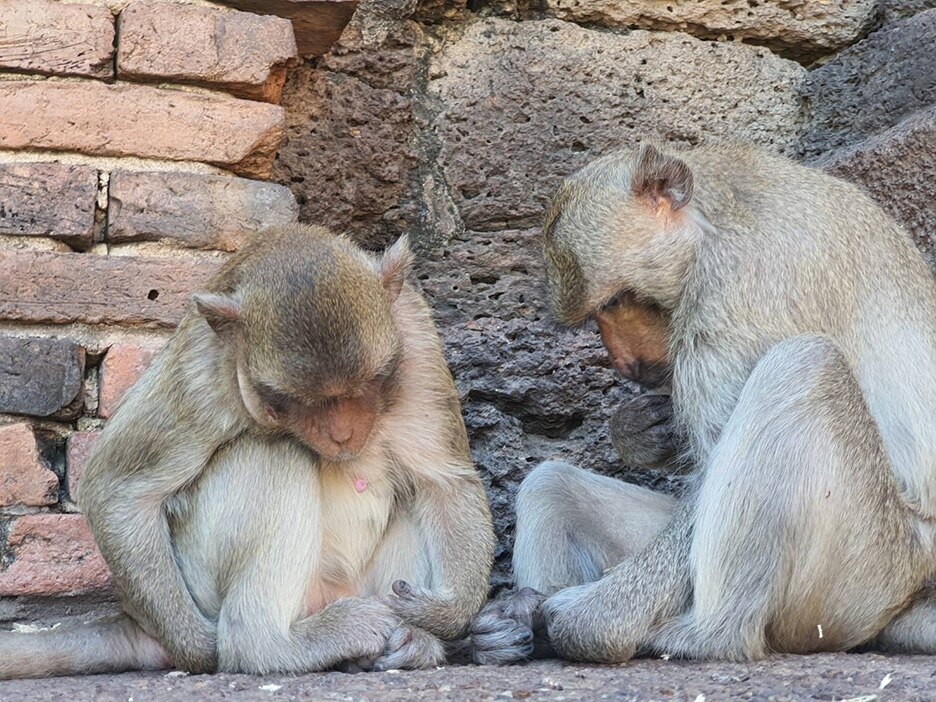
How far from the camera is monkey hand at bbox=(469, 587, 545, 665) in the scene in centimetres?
415

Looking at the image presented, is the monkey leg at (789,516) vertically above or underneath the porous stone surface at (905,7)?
underneath

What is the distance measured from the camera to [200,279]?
4465 mm

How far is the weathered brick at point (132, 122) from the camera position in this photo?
4383mm

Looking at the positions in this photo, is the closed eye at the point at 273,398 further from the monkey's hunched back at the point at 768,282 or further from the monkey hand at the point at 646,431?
the monkey hand at the point at 646,431

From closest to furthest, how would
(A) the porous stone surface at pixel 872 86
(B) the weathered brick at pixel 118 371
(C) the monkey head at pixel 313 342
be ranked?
1. (C) the monkey head at pixel 313 342
2. (B) the weathered brick at pixel 118 371
3. (A) the porous stone surface at pixel 872 86

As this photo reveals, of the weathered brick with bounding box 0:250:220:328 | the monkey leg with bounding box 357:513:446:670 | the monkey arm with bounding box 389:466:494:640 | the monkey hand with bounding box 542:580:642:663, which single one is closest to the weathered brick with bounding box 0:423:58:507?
the weathered brick with bounding box 0:250:220:328

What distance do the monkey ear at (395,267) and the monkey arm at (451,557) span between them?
60 centimetres

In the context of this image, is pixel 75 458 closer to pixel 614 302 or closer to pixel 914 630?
pixel 614 302

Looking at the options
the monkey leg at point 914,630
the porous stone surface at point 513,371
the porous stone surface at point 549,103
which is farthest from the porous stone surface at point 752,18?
the monkey leg at point 914,630

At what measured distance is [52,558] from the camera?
14.3 feet

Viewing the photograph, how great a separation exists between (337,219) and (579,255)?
127 centimetres

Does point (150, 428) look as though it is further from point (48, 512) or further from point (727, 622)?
A: point (727, 622)

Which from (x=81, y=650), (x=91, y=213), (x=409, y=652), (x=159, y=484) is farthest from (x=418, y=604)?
(x=91, y=213)

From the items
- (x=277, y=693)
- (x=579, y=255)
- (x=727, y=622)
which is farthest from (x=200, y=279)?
(x=727, y=622)
